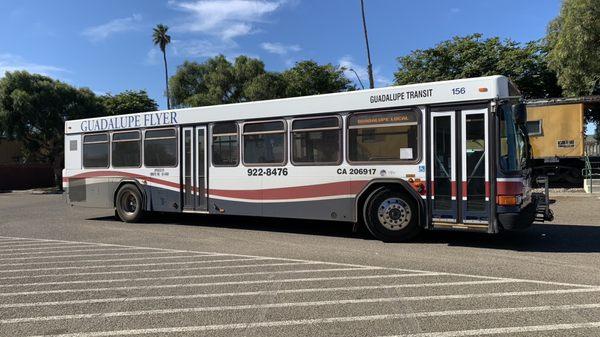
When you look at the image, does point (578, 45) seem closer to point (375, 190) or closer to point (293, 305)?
point (375, 190)

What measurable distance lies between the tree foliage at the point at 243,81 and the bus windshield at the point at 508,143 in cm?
3023

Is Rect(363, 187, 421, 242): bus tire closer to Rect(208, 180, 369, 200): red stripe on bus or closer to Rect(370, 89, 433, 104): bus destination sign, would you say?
Rect(208, 180, 369, 200): red stripe on bus

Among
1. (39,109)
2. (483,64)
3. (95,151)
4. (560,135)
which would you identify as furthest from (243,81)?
(95,151)

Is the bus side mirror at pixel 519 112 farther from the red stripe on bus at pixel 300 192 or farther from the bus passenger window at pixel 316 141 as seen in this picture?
the bus passenger window at pixel 316 141

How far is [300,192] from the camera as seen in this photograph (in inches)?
409

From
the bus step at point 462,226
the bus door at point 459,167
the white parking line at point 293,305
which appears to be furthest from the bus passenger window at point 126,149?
the white parking line at point 293,305

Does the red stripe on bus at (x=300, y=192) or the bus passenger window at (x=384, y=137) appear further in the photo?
the red stripe on bus at (x=300, y=192)

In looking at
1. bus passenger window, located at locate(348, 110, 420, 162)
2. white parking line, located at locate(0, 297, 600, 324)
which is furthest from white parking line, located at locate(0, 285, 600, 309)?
bus passenger window, located at locate(348, 110, 420, 162)

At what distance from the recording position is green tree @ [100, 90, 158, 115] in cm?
4294

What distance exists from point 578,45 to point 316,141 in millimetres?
12721

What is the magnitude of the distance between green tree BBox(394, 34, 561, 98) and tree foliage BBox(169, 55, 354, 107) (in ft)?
24.4

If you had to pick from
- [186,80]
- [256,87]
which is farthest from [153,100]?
[256,87]

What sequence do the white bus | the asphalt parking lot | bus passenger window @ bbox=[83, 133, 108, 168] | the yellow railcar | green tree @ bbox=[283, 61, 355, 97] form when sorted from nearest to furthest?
1. the asphalt parking lot
2. the white bus
3. bus passenger window @ bbox=[83, 133, 108, 168]
4. the yellow railcar
5. green tree @ bbox=[283, 61, 355, 97]

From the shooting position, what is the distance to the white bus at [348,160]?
332 inches
